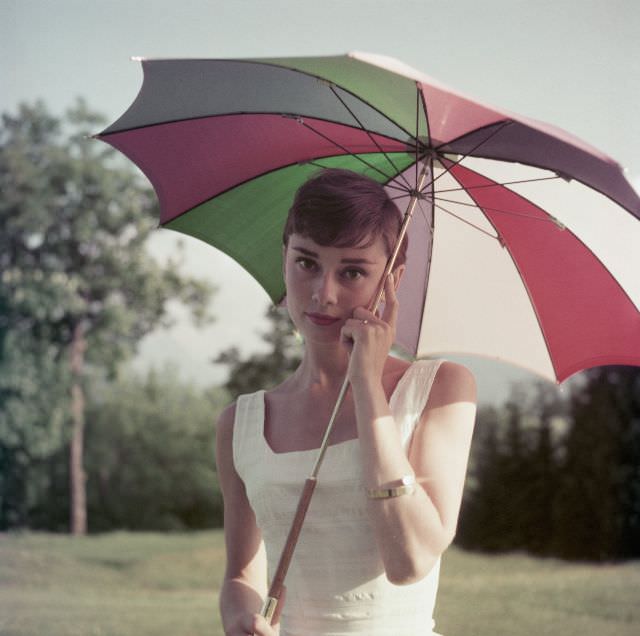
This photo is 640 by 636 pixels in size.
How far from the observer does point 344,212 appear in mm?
1977

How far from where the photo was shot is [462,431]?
194cm

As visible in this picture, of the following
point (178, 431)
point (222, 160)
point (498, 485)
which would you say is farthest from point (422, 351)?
point (178, 431)

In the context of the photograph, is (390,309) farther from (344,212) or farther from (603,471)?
(603,471)

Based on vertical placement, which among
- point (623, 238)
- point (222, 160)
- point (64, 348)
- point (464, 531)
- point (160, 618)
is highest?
point (64, 348)

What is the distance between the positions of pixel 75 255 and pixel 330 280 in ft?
52.8

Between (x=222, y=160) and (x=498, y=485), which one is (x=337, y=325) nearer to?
(x=222, y=160)

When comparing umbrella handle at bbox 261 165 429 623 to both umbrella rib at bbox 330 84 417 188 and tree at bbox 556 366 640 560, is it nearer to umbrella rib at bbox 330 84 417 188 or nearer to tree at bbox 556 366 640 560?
umbrella rib at bbox 330 84 417 188

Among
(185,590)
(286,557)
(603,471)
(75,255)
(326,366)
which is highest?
(75,255)

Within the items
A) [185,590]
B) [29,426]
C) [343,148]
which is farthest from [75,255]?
[343,148]

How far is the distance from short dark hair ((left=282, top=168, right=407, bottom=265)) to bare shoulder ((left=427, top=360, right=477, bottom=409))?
10.4 inches

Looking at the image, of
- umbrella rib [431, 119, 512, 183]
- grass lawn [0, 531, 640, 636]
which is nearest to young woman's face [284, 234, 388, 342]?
umbrella rib [431, 119, 512, 183]

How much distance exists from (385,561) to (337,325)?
0.51 m

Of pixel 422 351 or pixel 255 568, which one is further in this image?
pixel 422 351

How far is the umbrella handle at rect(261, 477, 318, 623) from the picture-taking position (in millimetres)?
1830
